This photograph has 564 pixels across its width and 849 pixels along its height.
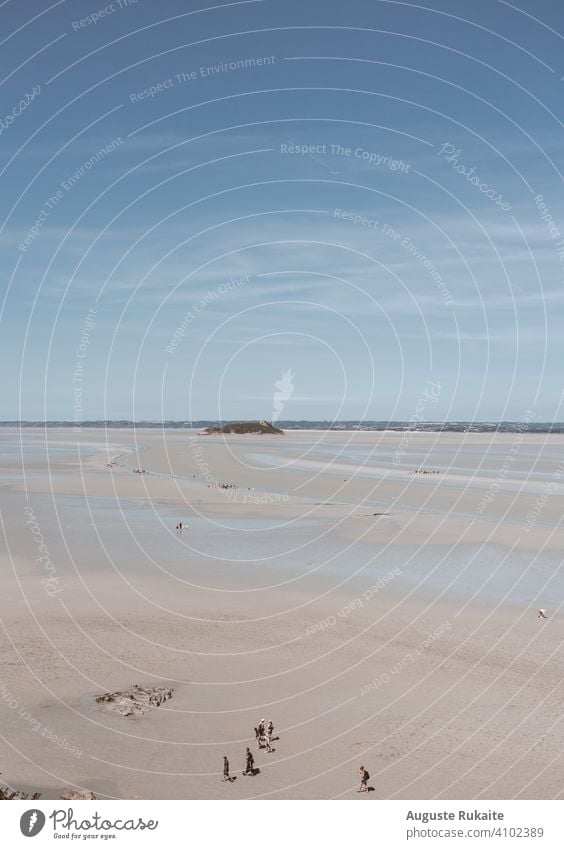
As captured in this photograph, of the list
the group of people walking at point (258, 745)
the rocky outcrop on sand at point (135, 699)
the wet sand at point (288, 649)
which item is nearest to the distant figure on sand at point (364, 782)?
the wet sand at point (288, 649)

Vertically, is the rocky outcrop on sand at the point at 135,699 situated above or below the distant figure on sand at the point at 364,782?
above

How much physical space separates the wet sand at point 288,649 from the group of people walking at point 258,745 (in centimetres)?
23

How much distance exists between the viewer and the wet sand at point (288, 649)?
50.4 ft

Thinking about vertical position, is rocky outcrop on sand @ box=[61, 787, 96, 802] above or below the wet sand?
below

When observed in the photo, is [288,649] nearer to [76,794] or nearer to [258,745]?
[258,745]

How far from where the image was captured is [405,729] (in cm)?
1703

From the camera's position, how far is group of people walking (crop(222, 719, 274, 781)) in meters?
14.9

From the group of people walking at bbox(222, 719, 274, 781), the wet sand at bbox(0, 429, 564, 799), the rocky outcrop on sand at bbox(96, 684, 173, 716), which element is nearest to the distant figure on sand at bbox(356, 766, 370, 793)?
the wet sand at bbox(0, 429, 564, 799)

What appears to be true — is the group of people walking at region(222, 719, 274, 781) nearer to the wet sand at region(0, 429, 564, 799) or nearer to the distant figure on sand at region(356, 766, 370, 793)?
the wet sand at region(0, 429, 564, 799)

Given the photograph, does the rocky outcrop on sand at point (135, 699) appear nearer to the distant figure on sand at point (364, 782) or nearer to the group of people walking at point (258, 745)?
the group of people walking at point (258, 745)

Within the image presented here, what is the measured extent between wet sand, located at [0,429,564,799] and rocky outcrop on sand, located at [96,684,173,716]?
356mm

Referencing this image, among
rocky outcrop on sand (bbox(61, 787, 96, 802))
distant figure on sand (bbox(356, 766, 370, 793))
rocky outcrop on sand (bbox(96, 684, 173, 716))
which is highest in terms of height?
rocky outcrop on sand (bbox(96, 684, 173, 716))

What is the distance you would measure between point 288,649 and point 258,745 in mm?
6155
